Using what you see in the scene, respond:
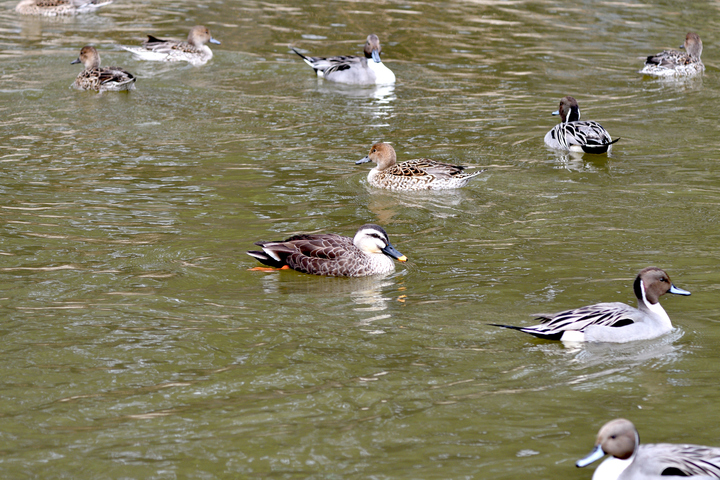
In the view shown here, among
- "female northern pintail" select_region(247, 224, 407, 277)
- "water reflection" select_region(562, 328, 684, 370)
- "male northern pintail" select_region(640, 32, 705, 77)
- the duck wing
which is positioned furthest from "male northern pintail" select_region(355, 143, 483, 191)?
"male northern pintail" select_region(640, 32, 705, 77)

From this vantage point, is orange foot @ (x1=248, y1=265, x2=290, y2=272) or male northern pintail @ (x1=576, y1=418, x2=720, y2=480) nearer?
male northern pintail @ (x1=576, y1=418, x2=720, y2=480)

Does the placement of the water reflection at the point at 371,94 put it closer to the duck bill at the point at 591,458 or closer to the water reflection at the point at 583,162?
the water reflection at the point at 583,162

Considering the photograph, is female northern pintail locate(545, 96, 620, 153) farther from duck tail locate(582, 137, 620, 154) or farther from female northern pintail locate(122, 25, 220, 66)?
female northern pintail locate(122, 25, 220, 66)

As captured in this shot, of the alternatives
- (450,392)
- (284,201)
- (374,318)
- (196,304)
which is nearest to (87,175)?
Result: (284,201)

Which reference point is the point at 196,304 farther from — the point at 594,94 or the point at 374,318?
the point at 594,94

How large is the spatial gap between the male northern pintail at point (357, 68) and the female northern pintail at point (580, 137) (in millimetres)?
5412

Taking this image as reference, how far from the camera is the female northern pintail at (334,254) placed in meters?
9.80

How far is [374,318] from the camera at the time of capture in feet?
28.0

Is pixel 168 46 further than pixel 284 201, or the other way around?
pixel 168 46

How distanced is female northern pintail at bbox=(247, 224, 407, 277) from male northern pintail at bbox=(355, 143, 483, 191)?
10.2 ft

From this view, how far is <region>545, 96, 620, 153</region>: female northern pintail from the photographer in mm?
14266

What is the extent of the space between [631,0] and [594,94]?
11.4 metres

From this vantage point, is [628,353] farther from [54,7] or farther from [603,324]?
[54,7]

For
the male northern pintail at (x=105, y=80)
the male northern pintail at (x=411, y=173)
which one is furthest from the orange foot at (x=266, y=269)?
the male northern pintail at (x=105, y=80)
